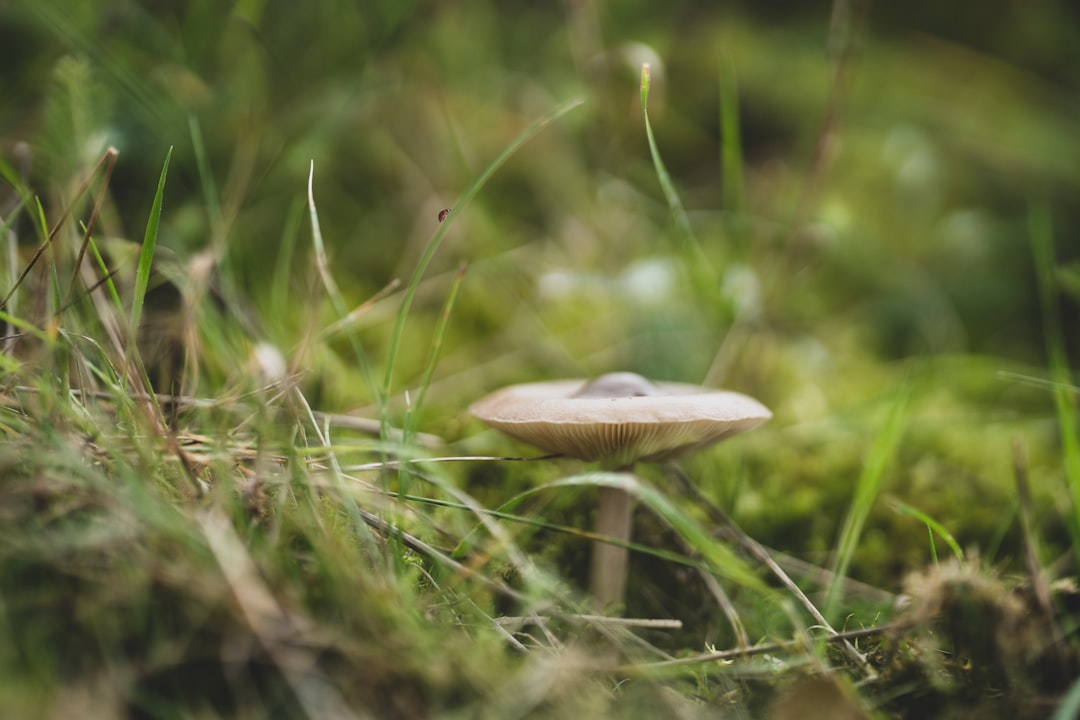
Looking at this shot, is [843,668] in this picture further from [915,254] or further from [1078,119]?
[1078,119]

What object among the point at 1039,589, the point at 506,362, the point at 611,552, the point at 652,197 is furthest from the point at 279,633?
the point at 652,197

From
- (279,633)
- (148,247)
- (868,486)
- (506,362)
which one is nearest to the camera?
(279,633)

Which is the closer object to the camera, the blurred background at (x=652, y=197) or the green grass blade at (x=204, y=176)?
the green grass blade at (x=204, y=176)

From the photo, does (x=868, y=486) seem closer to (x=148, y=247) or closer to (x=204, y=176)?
(x=148, y=247)

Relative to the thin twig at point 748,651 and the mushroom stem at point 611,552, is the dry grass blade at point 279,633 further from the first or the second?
the mushroom stem at point 611,552

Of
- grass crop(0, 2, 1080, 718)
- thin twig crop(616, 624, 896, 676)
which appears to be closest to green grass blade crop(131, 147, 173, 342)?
grass crop(0, 2, 1080, 718)

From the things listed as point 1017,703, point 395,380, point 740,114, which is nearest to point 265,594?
point 1017,703

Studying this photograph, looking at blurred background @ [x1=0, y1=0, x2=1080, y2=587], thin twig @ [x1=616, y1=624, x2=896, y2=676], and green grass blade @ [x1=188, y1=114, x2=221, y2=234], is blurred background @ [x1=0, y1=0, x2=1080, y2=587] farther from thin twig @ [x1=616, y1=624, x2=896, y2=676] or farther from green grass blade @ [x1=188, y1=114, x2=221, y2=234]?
thin twig @ [x1=616, y1=624, x2=896, y2=676]

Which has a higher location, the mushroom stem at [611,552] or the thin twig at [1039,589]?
the thin twig at [1039,589]

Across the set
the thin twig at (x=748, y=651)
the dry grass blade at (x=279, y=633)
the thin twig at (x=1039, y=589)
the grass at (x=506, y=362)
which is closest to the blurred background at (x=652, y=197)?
the grass at (x=506, y=362)
